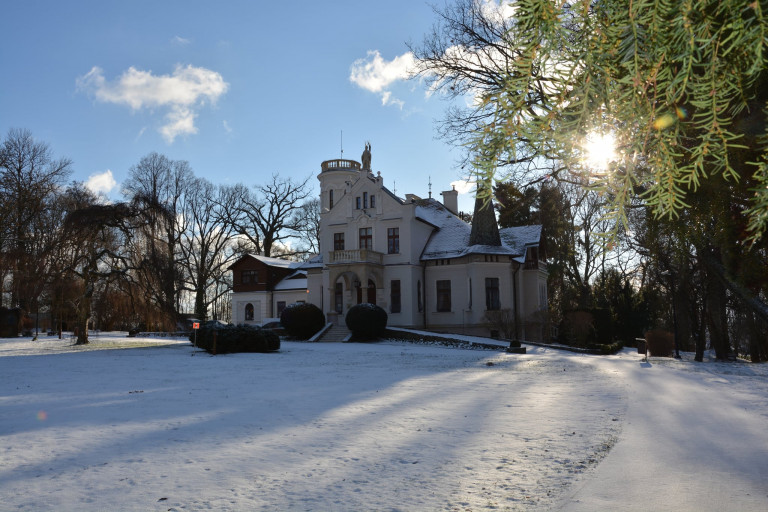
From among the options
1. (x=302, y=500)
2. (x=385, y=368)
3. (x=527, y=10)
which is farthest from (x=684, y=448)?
(x=385, y=368)

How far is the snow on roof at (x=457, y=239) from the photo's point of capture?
3339cm

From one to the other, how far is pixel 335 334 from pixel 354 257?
5101mm

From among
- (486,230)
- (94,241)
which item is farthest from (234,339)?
(486,230)

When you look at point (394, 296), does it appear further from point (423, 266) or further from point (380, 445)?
point (380, 445)

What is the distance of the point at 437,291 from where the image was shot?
115 feet

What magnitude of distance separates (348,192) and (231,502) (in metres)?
33.4

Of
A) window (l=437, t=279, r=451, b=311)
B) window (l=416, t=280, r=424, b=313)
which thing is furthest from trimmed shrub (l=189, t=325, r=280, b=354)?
window (l=437, t=279, r=451, b=311)

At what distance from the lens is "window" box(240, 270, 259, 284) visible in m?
46.5

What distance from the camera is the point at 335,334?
32438 millimetres

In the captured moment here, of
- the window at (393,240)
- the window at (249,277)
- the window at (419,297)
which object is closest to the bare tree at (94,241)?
the window at (393,240)

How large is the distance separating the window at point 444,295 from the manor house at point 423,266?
0.06 metres

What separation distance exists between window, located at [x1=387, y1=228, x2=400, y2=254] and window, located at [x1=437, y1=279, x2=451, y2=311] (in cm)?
353

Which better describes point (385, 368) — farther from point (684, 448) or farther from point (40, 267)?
point (40, 267)

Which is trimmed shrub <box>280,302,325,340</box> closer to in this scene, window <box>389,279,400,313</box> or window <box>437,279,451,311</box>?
window <box>389,279,400,313</box>
